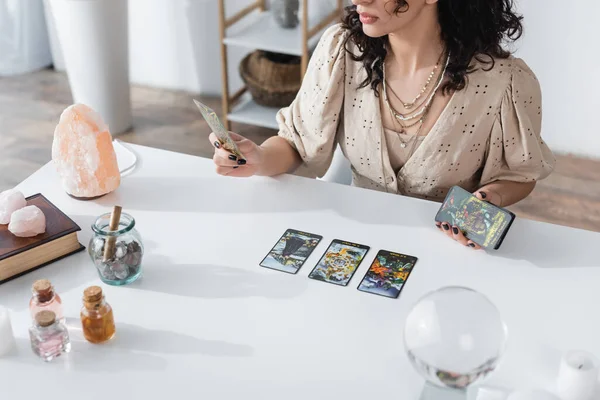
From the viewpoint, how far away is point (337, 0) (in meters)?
3.13

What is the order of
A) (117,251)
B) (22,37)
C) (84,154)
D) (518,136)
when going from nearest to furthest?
(117,251) < (84,154) < (518,136) < (22,37)

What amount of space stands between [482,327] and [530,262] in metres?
0.45

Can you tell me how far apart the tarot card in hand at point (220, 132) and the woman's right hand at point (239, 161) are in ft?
0.07

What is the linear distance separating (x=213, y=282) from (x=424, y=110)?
2.10 ft

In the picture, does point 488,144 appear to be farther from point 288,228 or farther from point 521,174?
point 288,228

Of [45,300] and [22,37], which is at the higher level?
[45,300]

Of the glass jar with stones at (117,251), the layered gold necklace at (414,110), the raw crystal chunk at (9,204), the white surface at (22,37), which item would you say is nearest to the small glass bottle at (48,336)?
the glass jar with stones at (117,251)

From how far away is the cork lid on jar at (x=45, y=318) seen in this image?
3.64ft

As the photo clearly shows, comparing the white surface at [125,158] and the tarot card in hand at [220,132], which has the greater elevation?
the tarot card in hand at [220,132]

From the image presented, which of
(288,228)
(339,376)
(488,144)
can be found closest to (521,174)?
(488,144)

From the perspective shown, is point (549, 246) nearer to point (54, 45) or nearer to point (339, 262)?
point (339, 262)

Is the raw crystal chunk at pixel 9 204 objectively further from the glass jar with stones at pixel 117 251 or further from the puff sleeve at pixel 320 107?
the puff sleeve at pixel 320 107

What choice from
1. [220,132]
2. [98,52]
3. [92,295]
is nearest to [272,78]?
[98,52]

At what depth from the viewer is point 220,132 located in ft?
4.71
